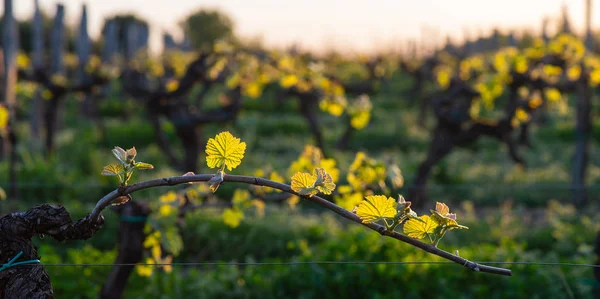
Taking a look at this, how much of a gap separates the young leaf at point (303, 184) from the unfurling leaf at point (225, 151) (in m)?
0.15

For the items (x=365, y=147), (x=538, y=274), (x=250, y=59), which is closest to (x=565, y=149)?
(x=365, y=147)

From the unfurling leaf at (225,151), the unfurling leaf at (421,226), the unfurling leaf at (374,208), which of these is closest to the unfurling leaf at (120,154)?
the unfurling leaf at (225,151)

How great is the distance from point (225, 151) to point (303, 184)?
22 cm

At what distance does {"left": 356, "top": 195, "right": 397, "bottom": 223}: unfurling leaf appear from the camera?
5.60 feet

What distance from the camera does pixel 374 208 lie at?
1718 mm

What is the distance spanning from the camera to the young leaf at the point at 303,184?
1.79m

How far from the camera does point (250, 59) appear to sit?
A: 26.7 ft

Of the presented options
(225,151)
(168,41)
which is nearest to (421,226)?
(225,151)

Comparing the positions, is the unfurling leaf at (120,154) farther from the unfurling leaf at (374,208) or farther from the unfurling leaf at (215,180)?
the unfurling leaf at (374,208)

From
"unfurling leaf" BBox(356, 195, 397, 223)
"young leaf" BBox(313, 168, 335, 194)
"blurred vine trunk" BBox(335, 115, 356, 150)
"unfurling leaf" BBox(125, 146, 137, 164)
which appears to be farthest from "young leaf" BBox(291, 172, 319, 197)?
"blurred vine trunk" BBox(335, 115, 356, 150)

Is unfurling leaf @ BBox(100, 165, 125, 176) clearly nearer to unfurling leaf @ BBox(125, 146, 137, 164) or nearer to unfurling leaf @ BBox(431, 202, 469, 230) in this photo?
unfurling leaf @ BBox(125, 146, 137, 164)

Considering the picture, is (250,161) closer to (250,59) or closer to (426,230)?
(250,59)

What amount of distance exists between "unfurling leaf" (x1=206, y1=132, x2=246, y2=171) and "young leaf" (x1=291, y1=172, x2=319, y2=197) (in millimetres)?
150

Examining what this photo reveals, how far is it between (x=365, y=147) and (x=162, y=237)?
393 inches
